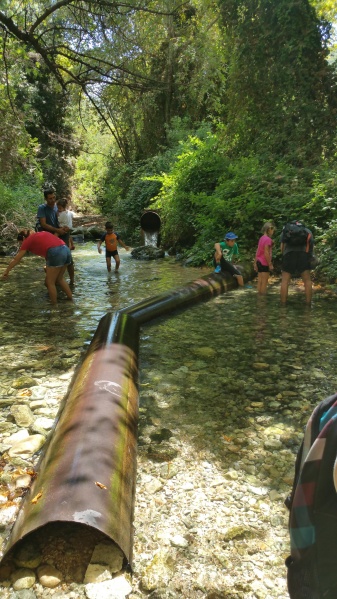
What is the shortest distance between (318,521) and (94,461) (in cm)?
160

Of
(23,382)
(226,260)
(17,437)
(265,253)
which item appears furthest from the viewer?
(226,260)

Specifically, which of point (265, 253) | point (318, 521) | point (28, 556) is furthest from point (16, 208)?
point (318, 521)

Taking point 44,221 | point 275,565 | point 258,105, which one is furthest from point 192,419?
point 258,105

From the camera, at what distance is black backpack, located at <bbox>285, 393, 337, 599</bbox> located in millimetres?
1122

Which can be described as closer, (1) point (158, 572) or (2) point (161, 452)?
(1) point (158, 572)

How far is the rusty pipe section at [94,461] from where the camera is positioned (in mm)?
2104

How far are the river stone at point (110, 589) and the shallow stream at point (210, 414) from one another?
55mm

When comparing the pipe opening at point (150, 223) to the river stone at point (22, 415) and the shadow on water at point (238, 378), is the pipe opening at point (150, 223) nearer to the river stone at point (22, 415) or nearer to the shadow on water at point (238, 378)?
the shadow on water at point (238, 378)

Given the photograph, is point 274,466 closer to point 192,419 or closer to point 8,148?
point 192,419

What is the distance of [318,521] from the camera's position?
1.15 meters

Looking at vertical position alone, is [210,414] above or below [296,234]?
below

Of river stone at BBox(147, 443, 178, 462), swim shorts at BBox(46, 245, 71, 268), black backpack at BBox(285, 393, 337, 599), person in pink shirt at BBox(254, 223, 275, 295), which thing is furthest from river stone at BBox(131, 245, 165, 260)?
black backpack at BBox(285, 393, 337, 599)

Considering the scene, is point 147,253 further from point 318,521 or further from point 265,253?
point 318,521

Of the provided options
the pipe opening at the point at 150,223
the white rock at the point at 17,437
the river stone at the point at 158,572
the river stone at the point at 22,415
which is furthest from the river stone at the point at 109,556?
the pipe opening at the point at 150,223
